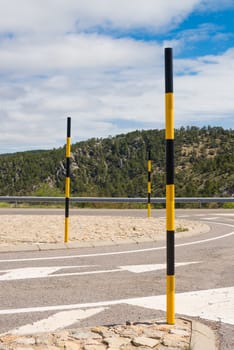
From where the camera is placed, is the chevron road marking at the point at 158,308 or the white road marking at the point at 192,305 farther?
the white road marking at the point at 192,305

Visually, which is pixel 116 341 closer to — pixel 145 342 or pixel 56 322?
pixel 145 342

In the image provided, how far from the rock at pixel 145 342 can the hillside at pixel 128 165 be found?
3952 cm

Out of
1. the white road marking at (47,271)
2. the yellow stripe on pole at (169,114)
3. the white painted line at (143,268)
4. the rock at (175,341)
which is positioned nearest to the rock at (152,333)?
the rock at (175,341)

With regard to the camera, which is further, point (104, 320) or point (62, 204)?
point (62, 204)

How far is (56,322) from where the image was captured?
194 inches

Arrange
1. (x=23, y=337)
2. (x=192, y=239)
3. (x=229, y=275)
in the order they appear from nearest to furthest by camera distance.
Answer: (x=23, y=337) < (x=229, y=275) < (x=192, y=239)

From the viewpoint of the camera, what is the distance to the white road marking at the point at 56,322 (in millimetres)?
4660

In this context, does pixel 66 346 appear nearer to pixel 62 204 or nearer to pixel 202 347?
pixel 202 347

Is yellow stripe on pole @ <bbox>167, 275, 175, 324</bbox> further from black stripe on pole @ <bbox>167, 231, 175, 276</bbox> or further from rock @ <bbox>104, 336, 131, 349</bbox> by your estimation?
rock @ <bbox>104, 336, 131, 349</bbox>

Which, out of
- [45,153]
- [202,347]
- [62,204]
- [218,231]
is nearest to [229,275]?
[202,347]

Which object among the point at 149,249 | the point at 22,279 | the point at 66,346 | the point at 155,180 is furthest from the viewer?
the point at 155,180

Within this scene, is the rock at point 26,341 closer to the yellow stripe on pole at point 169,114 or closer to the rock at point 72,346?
the rock at point 72,346

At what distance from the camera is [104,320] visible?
16.5 feet

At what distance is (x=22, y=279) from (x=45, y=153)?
98.5m
